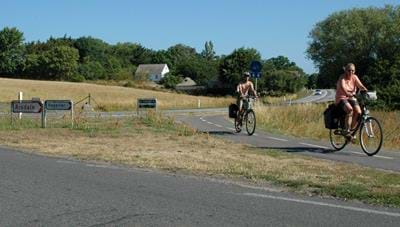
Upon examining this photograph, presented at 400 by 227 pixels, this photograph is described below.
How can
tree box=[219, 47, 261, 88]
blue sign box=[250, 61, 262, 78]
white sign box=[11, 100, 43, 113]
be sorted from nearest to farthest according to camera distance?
white sign box=[11, 100, 43, 113], blue sign box=[250, 61, 262, 78], tree box=[219, 47, 261, 88]

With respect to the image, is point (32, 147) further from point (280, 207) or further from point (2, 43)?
point (2, 43)

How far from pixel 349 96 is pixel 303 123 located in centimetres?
953

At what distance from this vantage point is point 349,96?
12.9 meters

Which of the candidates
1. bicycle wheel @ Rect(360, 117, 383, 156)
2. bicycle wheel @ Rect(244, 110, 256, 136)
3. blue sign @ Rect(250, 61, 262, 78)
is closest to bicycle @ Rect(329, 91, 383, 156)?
bicycle wheel @ Rect(360, 117, 383, 156)

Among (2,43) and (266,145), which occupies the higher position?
(2,43)

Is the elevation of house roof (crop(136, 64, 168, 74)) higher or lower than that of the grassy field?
higher

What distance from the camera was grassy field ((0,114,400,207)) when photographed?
27.8 feet

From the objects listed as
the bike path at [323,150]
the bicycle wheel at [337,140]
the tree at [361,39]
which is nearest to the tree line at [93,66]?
the tree at [361,39]

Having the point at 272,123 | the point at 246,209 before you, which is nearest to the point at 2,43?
the point at 272,123

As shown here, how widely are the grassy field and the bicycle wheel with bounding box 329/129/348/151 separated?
1592 millimetres

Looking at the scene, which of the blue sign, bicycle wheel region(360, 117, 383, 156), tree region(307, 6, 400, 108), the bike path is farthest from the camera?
tree region(307, 6, 400, 108)

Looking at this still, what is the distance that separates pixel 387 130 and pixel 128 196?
43.2 feet

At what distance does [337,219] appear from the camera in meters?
6.61

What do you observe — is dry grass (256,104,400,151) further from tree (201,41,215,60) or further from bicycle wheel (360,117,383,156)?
tree (201,41,215,60)
